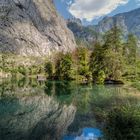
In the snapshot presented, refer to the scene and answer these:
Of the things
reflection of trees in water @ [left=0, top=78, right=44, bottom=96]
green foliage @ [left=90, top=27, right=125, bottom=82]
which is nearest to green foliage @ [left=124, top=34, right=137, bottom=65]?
green foliage @ [left=90, top=27, right=125, bottom=82]

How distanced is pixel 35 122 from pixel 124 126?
502 inches

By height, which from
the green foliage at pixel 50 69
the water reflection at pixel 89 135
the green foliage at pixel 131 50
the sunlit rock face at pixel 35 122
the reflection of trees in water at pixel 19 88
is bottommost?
the water reflection at pixel 89 135

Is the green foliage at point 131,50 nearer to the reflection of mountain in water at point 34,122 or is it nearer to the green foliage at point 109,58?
the green foliage at point 109,58

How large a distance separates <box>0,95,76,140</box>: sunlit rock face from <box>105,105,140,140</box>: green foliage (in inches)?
202

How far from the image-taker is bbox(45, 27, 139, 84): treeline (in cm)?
11350

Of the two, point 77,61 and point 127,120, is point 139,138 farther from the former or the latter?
point 77,61

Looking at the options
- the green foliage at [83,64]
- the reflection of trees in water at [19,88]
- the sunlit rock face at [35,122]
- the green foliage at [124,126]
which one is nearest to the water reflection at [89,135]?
the green foliage at [124,126]

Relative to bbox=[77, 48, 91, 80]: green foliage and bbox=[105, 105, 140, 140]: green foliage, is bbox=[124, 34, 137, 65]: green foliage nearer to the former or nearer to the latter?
bbox=[77, 48, 91, 80]: green foliage

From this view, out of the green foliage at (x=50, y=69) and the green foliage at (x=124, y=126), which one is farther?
the green foliage at (x=50, y=69)

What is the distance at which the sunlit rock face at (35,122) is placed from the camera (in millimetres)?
31094

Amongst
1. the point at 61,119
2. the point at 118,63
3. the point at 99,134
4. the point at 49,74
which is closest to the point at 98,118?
the point at 61,119

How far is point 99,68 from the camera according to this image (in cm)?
11575

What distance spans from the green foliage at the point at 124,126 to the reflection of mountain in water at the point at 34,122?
5188 mm

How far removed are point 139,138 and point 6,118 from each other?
20.9 m
